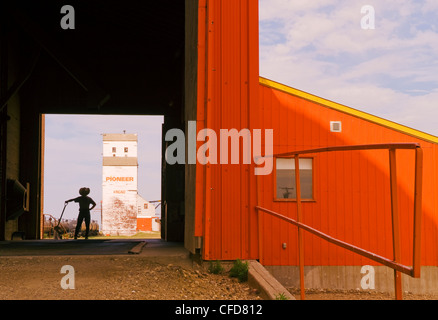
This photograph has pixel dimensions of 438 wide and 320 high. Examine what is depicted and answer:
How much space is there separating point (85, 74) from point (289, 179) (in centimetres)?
615

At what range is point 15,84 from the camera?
11617 mm

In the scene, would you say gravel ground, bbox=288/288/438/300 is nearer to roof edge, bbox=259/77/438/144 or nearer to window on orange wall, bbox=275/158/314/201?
window on orange wall, bbox=275/158/314/201

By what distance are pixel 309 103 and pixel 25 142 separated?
8181mm

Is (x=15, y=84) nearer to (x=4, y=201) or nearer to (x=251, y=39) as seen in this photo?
(x=4, y=201)

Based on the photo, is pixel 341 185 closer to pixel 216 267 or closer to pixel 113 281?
pixel 216 267

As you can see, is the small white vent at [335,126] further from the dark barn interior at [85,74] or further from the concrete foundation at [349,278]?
the dark barn interior at [85,74]

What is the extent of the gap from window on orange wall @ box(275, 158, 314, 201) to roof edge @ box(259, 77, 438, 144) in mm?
1639

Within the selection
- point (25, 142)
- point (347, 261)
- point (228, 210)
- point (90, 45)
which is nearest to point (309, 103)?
point (347, 261)

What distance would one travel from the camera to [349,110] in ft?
40.7

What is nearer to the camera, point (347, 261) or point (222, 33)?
point (222, 33)

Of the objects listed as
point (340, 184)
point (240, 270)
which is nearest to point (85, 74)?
point (340, 184)

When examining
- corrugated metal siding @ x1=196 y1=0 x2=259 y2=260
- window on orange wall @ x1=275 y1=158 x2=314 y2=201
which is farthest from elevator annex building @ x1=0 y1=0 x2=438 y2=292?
corrugated metal siding @ x1=196 y1=0 x2=259 y2=260

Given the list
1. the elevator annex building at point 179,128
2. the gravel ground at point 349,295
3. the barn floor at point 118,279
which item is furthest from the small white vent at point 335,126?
the barn floor at point 118,279

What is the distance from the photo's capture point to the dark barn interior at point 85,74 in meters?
11.3
